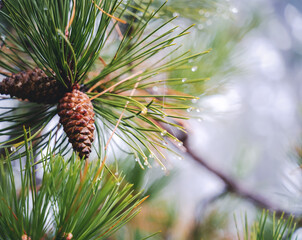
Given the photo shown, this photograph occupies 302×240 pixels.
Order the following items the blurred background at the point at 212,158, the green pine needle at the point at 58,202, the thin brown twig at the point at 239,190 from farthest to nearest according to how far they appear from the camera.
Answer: the thin brown twig at the point at 239,190, the blurred background at the point at 212,158, the green pine needle at the point at 58,202

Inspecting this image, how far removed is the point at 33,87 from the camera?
355 millimetres

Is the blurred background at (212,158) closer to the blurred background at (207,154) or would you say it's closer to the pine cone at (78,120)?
the blurred background at (207,154)

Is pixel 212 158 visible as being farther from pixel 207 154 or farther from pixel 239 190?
pixel 239 190

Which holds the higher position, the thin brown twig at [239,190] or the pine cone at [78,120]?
the pine cone at [78,120]

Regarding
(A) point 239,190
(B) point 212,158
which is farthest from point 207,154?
(A) point 239,190

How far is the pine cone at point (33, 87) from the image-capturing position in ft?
1.16

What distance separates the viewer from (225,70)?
0.80m

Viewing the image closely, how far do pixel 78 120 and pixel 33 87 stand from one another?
69 millimetres

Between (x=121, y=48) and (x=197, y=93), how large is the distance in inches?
14.9

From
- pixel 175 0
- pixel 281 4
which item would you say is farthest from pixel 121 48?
pixel 281 4

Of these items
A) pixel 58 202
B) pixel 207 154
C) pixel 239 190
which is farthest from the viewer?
pixel 207 154

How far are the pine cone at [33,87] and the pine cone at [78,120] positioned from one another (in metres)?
0.02

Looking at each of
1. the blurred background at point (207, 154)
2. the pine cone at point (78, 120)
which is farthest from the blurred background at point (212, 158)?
the pine cone at point (78, 120)

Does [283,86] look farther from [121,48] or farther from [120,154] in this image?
[121,48]
